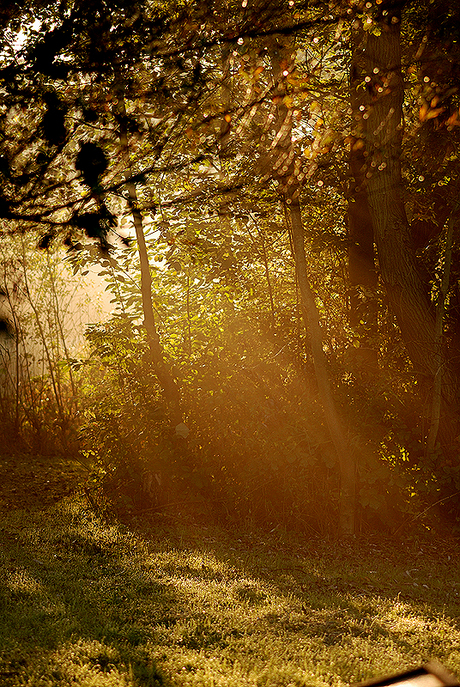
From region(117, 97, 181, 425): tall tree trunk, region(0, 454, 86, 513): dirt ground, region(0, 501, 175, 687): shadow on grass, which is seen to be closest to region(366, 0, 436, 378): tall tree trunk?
region(117, 97, 181, 425): tall tree trunk

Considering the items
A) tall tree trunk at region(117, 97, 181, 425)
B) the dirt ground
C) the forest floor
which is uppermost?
tall tree trunk at region(117, 97, 181, 425)

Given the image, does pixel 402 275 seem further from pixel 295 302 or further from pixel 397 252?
pixel 295 302

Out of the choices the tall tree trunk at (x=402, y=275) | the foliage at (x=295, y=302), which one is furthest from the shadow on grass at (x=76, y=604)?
the tall tree trunk at (x=402, y=275)

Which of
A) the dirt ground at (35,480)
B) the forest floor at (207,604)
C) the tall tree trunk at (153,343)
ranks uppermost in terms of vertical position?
the tall tree trunk at (153,343)

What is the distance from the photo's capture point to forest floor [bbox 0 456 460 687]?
3.45m

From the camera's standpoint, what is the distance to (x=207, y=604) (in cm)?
463

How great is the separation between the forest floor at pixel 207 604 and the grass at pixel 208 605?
1 cm

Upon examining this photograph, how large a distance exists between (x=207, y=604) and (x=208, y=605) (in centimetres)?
2

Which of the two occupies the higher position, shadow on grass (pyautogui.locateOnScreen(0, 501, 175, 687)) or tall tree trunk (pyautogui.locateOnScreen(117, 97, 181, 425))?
tall tree trunk (pyautogui.locateOnScreen(117, 97, 181, 425))

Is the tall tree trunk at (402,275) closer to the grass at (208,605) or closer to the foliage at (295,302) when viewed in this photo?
the foliage at (295,302)

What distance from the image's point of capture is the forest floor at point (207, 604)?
345cm

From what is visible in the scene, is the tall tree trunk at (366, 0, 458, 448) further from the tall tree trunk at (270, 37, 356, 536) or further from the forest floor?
the forest floor

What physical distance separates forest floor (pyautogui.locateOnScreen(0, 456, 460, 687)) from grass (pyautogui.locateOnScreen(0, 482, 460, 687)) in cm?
1

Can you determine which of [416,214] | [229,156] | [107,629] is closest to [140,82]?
[229,156]
